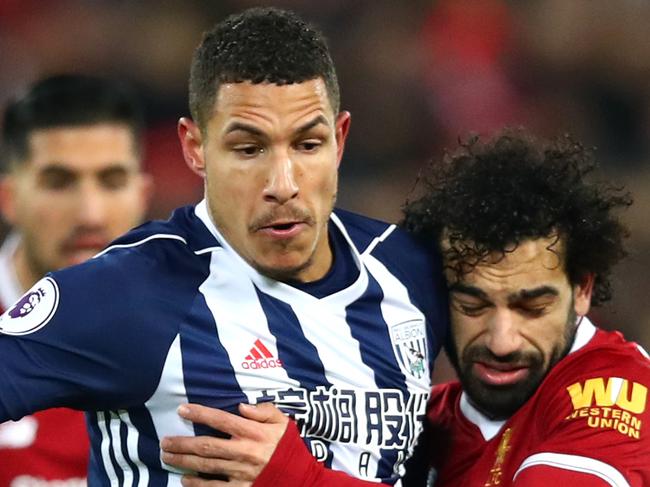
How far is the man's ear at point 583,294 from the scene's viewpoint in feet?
10.2

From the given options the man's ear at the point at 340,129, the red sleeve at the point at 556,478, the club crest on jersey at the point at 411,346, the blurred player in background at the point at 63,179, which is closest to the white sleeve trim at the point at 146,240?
the man's ear at the point at 340,129

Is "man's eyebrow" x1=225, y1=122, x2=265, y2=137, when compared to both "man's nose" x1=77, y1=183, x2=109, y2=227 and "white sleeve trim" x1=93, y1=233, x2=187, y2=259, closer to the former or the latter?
"white sleeve trim" x1=93, y1=233, x2=187, y2=259

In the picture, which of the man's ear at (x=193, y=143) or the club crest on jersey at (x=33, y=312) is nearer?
the club crest on jersey at (x=33, y=312)

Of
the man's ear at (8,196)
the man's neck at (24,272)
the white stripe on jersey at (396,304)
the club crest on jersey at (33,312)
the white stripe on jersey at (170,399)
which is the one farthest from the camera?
the man's ear at (8,196)

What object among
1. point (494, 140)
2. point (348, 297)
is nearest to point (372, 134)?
point (494, 140)

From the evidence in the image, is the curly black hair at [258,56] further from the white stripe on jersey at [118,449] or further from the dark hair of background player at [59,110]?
the dark hair of background player at [59,110]

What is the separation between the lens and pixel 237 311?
2.77 m

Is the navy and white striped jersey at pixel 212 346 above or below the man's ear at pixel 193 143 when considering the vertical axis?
below

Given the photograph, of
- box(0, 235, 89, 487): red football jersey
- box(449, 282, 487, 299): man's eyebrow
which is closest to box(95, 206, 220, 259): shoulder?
box(449, 282, 487, 299): man's eyebrow

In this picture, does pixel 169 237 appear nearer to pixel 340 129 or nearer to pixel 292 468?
pixel 340 129

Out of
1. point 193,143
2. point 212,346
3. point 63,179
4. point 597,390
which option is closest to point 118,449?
point 212,346

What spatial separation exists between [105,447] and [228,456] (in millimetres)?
291

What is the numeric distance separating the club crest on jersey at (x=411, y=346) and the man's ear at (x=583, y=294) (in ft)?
1.21

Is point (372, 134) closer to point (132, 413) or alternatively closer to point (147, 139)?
point (147, 139)
